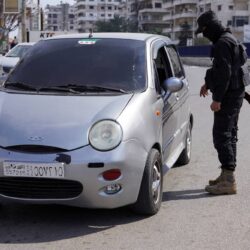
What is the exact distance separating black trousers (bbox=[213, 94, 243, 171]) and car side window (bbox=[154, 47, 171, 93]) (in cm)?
67

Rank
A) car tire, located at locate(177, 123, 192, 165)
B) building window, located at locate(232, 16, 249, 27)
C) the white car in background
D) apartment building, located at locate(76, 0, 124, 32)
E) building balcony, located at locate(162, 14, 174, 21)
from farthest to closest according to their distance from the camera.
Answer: apartment building, located at locate(76, 0, 124, 32)
building balcony, located at locate(162, 14, 174, 21)
building window, located at locate(232, 16, 249, 27)
the white car in background
car tire, located at locate(177, 123, 192, 165)

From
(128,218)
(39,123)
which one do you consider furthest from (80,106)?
(128,218)

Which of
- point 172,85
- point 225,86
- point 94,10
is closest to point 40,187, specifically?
point 172,85

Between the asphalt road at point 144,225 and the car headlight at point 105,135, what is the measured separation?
0.72m

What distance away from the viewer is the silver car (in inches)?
178

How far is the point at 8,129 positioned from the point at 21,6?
37.0m

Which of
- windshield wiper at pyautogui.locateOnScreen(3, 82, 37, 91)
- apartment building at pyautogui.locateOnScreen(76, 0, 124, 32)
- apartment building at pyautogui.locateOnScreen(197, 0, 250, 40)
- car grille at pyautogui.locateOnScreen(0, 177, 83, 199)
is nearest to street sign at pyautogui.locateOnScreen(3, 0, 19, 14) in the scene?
windshield wiper at pyautogui.locateOnScreen(3, 82, 37, 91)

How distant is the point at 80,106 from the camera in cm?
489

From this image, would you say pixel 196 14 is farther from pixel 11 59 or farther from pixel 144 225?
pixel 144 225

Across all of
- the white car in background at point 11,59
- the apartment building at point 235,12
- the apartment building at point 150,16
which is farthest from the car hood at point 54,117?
the apartment building at point 150,16

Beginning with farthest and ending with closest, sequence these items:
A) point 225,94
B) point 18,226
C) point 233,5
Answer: point 233,5 < point 225,94 < point 18,226

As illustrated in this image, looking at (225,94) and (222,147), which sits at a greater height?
(225,94)

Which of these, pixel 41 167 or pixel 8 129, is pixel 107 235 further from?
pixel 8 129

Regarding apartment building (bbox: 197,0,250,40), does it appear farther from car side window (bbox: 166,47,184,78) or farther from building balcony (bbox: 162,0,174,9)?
car side window (bbox: 166,47,184,78)
